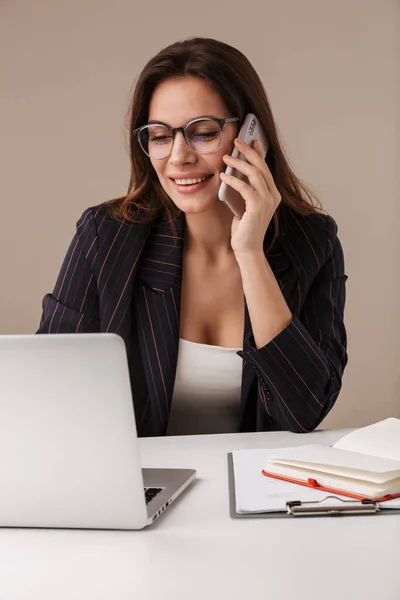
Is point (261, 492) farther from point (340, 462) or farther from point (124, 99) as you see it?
point (124, 99)

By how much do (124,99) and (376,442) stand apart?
324 centimetres

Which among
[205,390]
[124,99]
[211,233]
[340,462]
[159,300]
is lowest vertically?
[205,390]

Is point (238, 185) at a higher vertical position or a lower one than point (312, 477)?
higher

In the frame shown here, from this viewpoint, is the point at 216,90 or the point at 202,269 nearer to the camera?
the point at 216,90

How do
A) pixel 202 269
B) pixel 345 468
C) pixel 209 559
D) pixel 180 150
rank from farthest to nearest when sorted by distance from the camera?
pixel 202 269 → pixel 180 150 → pixel 345 468 → pixel 209 559

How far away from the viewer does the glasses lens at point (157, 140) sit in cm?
183

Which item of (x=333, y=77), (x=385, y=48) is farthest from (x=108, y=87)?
(x=385, y=48)

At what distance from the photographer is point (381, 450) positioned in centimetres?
131

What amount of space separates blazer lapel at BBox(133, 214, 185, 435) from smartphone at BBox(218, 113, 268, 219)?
0.18 metres

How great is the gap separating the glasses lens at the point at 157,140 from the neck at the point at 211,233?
0.20m

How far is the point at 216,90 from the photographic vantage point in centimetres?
186

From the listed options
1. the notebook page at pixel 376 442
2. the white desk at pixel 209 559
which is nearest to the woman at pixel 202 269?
the notebook page at pixel 376 442

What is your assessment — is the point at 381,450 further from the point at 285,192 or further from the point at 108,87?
the point at 108,87

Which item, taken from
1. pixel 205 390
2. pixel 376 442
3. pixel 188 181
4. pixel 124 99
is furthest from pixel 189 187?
pixel 124 99
